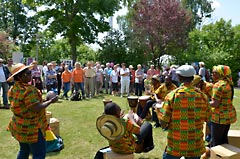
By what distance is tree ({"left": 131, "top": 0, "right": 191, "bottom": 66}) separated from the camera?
1001 inches

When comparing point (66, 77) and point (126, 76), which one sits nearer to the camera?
point (66, 77)

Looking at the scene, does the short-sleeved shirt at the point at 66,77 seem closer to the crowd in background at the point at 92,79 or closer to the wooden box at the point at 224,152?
the crowd in background at the point at 92,79

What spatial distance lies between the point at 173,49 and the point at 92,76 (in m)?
14.4

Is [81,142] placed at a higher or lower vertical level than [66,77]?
lower

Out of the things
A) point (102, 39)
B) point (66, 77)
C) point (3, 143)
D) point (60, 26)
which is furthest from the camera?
point (102, 39)

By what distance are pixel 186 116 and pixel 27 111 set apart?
199 cm

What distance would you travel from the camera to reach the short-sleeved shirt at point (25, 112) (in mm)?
3646

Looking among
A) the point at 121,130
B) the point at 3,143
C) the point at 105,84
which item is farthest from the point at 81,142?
the point at 105,84

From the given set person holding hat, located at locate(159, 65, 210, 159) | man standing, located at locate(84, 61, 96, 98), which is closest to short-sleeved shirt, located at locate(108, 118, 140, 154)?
person holding hat, located at locate(159, 65, 210, 159)

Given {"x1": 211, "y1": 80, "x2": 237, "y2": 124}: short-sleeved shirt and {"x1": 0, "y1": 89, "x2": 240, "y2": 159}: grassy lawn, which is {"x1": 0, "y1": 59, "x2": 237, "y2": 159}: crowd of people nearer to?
{"x1": 211, "y1": 80, "x2": 237, "y2": 124}: short-sleeved shirt

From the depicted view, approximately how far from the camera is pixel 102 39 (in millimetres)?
27250

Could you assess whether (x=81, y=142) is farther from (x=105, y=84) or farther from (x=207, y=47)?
(x=207, y=47)

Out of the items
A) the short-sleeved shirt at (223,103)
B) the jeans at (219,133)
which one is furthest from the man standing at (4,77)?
the short-sleeved shirt at (223,103)

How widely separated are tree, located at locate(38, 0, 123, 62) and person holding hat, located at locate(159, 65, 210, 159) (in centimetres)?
2214
